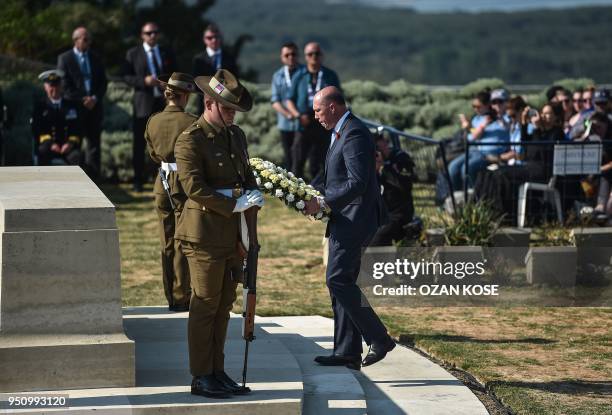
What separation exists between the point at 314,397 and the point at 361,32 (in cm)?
17570

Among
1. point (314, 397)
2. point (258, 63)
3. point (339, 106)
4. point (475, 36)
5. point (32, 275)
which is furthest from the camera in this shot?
point (475, 36)

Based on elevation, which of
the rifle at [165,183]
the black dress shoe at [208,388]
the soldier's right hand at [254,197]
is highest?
the soldier's right hand at [254,197]

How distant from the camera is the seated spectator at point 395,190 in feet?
41.0

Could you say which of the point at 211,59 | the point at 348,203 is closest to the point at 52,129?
the point at 211,59

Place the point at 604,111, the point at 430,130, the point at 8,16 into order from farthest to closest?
the point at 8,16 → the point at 430,130 → the point at 604,111

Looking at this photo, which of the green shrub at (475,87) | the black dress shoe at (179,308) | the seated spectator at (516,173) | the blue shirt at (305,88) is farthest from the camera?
the green shrub at (475,87)

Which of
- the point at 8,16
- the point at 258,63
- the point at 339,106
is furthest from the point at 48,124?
the point at 258,63

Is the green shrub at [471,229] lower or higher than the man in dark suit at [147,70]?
lower

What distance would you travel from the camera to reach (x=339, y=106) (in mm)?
8852

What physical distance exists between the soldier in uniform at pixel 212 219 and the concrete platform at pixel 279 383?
0.80 ft

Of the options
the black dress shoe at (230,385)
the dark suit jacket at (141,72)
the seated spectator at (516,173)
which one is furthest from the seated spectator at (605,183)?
the black dress shoe at (230,385)

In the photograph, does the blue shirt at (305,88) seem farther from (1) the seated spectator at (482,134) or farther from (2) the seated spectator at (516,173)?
(2) the seated spectator at (516,173)

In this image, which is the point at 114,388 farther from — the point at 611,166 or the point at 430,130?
the point at 430,130

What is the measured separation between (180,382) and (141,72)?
9.80 m
